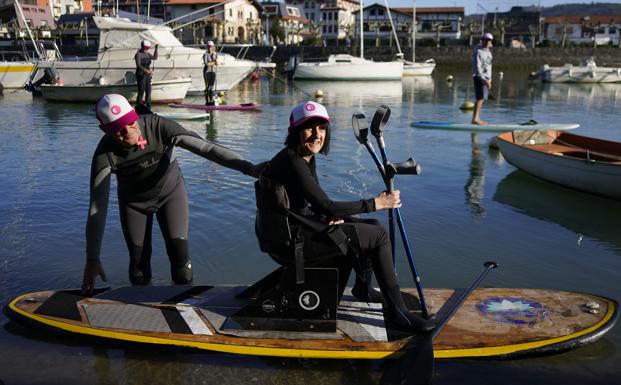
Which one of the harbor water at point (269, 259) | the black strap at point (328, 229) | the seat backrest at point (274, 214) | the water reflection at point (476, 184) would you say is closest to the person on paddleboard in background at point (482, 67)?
the harbor water at point (269, 259)

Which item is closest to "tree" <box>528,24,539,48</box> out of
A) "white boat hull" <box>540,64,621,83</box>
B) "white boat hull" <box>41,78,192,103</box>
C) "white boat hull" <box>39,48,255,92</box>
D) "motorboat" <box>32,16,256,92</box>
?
"white boat hull" <box>540,64,621,83</box>

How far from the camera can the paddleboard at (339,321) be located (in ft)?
14.1

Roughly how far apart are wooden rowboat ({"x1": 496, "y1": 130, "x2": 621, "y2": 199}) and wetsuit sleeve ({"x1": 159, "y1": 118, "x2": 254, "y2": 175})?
6429 millimetres

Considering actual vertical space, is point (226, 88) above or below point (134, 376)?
above

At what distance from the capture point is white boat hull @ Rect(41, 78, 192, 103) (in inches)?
923

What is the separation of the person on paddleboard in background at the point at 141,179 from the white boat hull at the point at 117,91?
19.1 metres

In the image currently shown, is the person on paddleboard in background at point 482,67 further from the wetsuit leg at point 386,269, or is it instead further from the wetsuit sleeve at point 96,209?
the wetsuit sleeve at point 96,209

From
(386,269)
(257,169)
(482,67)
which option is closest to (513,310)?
(386,269)

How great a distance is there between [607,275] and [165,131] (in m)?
4.90

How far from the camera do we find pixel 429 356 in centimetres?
409

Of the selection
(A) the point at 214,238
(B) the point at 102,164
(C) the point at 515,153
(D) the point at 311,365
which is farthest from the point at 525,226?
(B) the point at 102,164

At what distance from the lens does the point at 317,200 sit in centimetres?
421

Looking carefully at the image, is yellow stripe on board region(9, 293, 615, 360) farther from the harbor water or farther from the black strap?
the black strap

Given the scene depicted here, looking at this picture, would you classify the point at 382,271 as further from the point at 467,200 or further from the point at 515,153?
the point at 515,153
